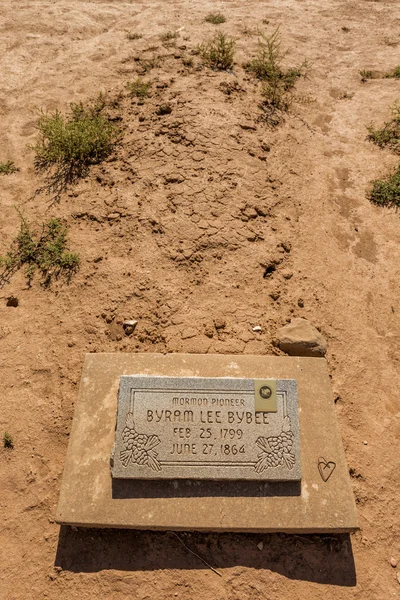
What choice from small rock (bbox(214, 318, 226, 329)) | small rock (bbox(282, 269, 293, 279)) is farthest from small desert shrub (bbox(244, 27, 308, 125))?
small rock (bbox(214, 318, 226, 329))

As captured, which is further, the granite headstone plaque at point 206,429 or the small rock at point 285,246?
Answer: the small rock at point 285,246

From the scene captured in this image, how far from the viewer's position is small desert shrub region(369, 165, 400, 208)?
14.7 ft

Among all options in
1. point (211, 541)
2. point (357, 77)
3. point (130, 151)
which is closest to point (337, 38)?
point (357, 77)

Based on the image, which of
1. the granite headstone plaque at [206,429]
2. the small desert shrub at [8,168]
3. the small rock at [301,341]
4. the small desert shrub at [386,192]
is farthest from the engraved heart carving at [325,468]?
the small desert shrub at [8,168]

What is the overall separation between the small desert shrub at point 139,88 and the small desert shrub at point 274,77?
5.25 ft


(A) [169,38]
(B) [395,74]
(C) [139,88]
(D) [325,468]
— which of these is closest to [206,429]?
(D) [325,468]

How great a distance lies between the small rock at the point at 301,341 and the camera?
10.8 ft

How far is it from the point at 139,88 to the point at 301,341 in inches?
172

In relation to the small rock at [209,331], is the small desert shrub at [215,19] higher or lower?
higher

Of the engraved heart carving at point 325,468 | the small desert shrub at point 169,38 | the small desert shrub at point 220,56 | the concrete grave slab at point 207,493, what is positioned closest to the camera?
the concrete grave slab at point 207,493

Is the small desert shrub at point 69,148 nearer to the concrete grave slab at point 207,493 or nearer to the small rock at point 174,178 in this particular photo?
the small rock at point 174,178

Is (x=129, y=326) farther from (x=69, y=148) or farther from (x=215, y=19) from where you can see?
(x=215, y=19)

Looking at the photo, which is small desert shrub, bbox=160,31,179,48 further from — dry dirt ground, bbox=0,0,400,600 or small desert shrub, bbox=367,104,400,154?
small desert shrub, bbox=367,104,400,154

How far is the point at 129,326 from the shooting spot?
3.46 m
